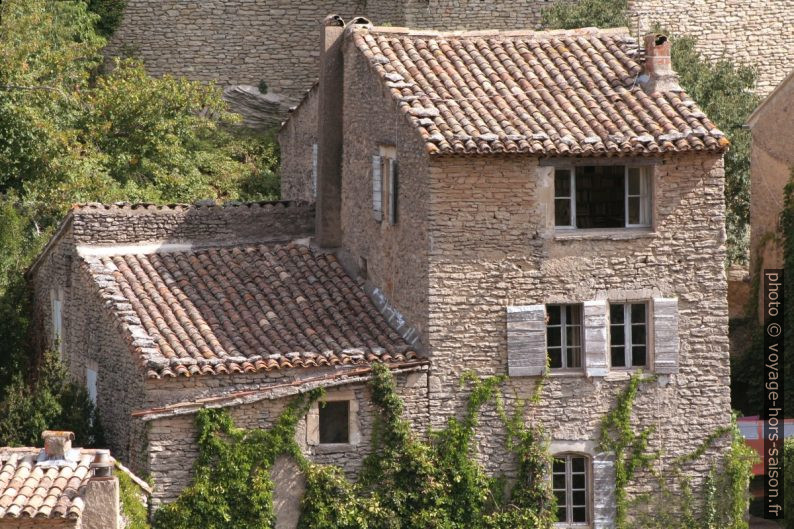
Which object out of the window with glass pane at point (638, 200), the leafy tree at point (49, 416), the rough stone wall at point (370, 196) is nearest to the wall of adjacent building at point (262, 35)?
the rough stone wall at point (370, 196)

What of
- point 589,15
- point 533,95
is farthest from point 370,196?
point 589,15

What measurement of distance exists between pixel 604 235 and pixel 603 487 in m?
3.48

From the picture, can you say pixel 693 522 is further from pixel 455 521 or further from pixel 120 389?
pixel 120 389

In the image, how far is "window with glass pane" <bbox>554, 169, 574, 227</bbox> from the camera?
2239 centimetres

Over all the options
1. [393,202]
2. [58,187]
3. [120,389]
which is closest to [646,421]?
[393,202]

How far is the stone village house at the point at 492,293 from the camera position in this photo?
21797 millimetres

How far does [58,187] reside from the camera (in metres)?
33.1

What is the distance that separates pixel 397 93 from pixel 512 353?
3951 mm

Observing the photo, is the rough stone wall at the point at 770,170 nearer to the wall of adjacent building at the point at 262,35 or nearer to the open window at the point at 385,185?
the wall of adjacent building at the point at 262,35

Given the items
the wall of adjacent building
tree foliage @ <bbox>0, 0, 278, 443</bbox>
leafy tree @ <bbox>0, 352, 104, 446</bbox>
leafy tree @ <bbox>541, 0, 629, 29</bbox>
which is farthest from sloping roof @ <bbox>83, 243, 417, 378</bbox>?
the wall of adjacent building

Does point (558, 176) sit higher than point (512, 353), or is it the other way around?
point (558, 176)

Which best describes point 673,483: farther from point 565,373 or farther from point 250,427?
point 250,427

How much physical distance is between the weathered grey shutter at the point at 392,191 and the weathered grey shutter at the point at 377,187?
1.64 ft

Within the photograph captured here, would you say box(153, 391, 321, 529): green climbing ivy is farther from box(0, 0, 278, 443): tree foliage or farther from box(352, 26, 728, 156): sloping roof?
box(0, 0, 278, 443): tree foliage
